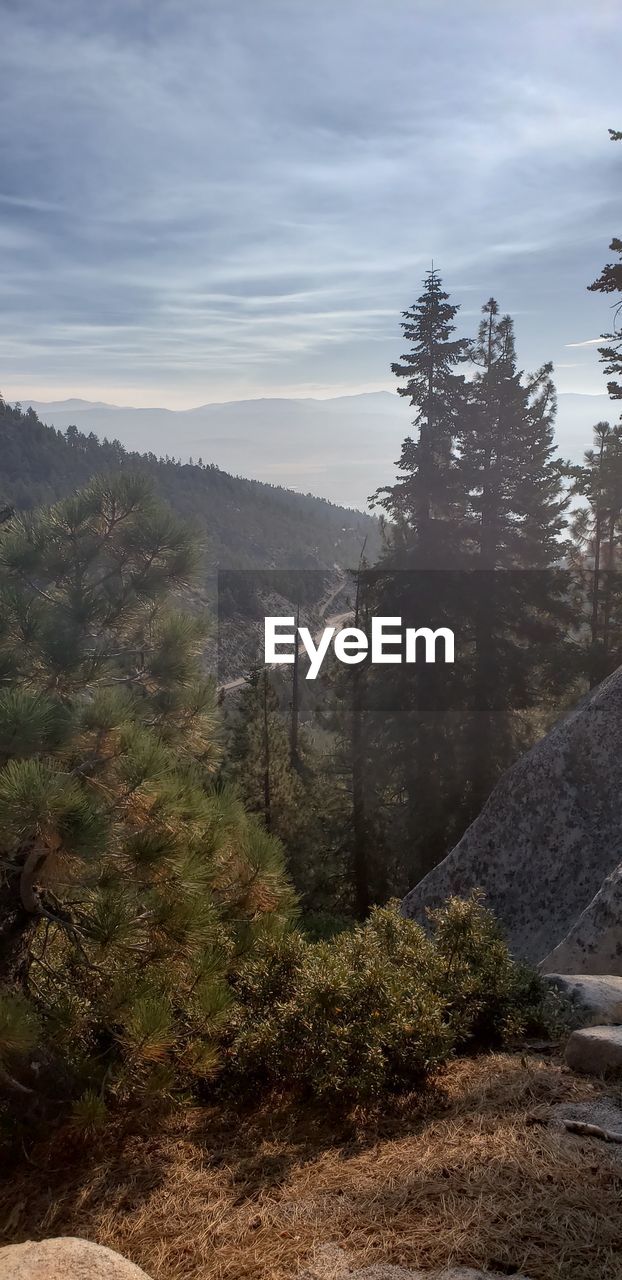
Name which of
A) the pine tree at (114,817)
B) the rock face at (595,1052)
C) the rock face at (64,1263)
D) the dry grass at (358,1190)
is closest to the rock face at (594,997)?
the rock face at (595,1052)

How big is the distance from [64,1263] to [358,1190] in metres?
1.37

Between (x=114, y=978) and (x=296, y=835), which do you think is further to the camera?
(x=296, y=835)

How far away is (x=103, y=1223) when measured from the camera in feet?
13.0

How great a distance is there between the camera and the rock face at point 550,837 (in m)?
10.3

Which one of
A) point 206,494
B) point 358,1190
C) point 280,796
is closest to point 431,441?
point 280,796

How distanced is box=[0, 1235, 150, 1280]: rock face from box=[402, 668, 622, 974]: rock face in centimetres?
756

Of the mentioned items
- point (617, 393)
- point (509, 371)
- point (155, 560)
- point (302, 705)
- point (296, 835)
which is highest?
point (509, 371)

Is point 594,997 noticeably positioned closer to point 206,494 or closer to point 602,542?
point 602,542

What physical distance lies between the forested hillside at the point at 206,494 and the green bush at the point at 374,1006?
75768 millimetres

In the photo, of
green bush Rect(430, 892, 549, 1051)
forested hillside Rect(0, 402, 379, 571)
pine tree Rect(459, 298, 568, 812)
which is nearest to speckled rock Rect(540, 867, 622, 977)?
green bush Rect(430, 892, 549, 1051)

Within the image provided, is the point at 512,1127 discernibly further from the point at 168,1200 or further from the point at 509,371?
the point at 509,371

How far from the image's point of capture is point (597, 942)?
7.50m

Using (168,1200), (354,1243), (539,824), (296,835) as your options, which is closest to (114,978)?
(168,1200)

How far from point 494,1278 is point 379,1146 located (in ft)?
4.28
